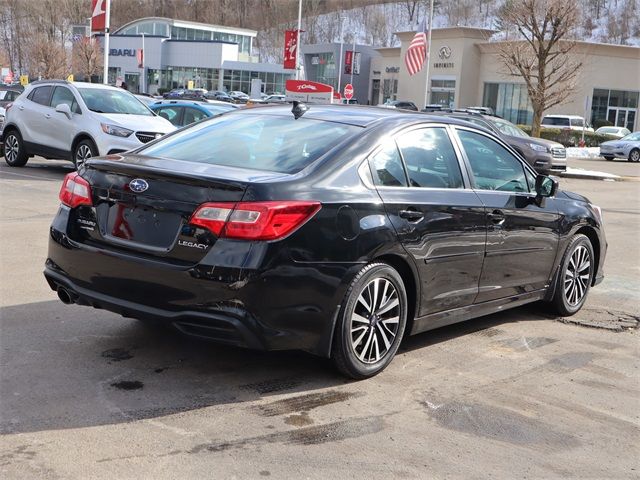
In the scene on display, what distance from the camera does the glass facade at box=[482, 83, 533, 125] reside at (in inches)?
2330

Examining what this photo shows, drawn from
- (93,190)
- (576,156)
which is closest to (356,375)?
(93,190)

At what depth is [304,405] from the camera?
14.3 ft

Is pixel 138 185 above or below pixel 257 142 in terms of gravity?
below

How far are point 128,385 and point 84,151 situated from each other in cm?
1092

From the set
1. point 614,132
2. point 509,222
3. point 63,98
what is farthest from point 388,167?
point 614,132

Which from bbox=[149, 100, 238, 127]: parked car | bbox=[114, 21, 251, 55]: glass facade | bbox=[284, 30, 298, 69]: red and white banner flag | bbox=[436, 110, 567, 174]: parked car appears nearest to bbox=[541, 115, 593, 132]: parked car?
bbox=[284, 30, 298, 69]: red and white banner flag

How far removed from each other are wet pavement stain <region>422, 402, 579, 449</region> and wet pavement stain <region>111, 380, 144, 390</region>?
5.37ft

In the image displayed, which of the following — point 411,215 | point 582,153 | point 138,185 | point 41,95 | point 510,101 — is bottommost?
point 582,153

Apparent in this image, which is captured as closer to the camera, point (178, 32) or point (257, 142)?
point (257, 142)

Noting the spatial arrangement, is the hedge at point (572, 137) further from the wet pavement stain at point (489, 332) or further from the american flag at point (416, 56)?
the wet pavement stain at point (489, 332)

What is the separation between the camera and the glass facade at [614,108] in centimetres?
5816

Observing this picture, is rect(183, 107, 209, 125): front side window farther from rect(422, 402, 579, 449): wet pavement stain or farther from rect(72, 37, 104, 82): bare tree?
rect(72, 37, 104, 82): bare tree

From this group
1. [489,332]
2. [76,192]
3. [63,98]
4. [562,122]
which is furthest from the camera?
[562,122]

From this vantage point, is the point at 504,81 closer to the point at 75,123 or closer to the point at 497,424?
the point at 75,123
